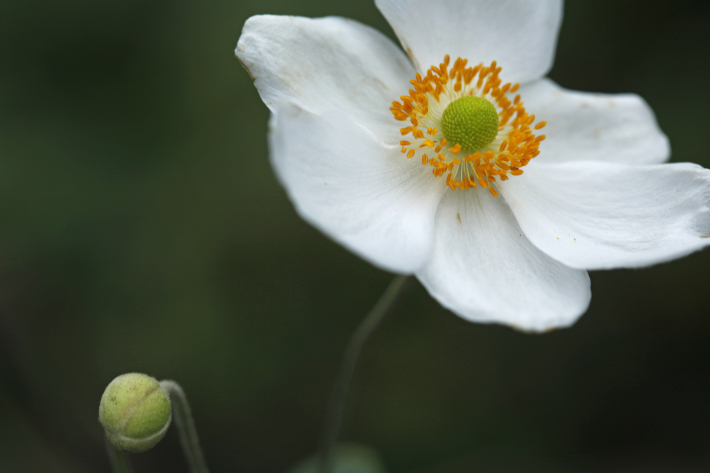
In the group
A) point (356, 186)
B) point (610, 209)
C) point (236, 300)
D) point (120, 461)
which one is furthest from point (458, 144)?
point (236, 300)

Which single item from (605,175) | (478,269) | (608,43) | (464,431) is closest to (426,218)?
(478,269)

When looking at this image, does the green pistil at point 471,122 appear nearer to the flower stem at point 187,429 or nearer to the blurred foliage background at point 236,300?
the flower stem at point 187,429

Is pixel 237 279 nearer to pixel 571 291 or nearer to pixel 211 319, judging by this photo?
pixel 211 319

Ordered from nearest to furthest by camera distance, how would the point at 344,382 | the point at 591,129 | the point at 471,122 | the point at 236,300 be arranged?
1. the point at 471,122
2. the point at 344,382
3. the point at 591,129
4. the point at 236,300

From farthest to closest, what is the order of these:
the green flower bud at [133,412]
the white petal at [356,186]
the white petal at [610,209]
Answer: the white petal at [610,209] → the green flower bud at [133,412] → the white petal at [356,186]

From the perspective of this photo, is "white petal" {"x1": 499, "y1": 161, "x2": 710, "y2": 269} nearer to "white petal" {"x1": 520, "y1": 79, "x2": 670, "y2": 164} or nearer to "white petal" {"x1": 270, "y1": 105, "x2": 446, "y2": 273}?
"white petal" {"x1": 520, "y1": 79, "x2": 670, "y2": 164}

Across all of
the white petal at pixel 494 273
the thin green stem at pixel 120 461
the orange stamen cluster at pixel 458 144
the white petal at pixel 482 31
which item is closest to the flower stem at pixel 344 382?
the white petal at pixel 494 273

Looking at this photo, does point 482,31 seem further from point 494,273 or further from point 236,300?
point 236,300
